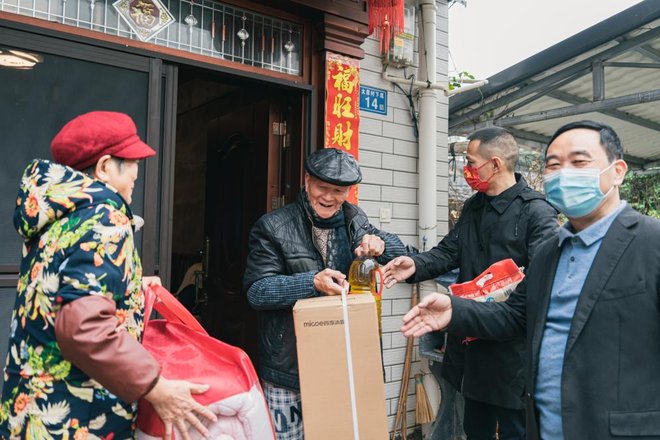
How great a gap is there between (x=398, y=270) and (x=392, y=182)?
1348 mm

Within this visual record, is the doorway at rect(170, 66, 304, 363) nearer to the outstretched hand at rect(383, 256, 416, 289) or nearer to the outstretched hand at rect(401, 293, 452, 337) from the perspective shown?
the outstretched hand at rect(383, 256, 416, 289)

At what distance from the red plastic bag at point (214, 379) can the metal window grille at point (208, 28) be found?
1779 millimetres

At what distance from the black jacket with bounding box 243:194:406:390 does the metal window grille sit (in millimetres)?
1373

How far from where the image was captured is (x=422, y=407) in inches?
159

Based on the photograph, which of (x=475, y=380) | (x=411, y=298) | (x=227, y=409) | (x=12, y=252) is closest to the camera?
(x=227, y=409)

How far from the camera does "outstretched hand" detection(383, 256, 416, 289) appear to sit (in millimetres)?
2789

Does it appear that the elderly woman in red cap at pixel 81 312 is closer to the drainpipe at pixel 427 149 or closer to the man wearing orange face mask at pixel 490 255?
the man wearing orange face mask at pixel 490 255

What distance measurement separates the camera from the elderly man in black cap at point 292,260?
2205 millimetres

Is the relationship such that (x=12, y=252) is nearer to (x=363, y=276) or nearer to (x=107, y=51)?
(x=107, y=51)

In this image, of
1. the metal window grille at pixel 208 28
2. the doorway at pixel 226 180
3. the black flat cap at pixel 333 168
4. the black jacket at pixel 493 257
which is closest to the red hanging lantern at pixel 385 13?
the metal window grille at pixel 208 28

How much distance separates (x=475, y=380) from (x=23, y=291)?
215 centimetres

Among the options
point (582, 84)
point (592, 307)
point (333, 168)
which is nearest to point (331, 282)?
point (333, 168)

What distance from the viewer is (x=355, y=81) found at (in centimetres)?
365

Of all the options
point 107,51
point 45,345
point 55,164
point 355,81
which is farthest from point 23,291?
point 355,81
